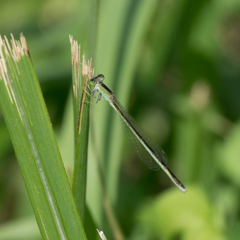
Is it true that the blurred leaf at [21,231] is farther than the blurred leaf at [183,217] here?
Yes

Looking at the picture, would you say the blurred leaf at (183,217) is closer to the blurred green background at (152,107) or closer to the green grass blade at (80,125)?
the blurred green background at (152,107)

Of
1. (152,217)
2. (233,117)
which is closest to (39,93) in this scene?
(152,217)

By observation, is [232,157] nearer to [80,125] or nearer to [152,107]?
[152,107]

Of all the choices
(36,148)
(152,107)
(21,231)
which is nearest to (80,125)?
(36,148)

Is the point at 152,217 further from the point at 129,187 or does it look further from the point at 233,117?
the point at 233,117

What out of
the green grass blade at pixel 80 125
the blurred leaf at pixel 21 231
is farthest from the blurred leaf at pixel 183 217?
the green grass blade at pixel 80 125

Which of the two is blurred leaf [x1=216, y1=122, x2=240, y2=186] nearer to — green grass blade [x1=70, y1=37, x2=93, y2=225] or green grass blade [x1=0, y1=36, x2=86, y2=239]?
green grass blade [x1=70, y1=37, x2=93, y2=225]

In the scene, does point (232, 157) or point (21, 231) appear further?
point (232, 157)
